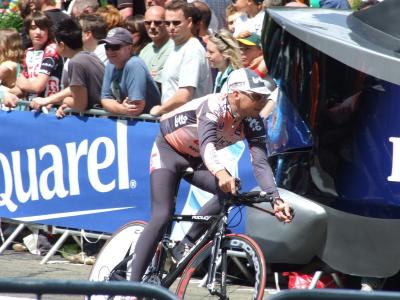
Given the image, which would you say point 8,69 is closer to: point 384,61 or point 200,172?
point 200,172

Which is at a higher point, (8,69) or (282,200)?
(282,200)

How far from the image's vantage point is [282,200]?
275 inches

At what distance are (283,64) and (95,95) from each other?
10.6ft

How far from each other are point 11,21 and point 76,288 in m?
11.2

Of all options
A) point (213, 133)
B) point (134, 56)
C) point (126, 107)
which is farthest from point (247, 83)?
point (134, 56)

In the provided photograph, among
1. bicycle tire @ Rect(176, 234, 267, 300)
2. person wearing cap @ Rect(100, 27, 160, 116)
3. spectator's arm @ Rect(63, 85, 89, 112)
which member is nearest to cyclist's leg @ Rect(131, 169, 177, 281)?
bicycle tire @ Rect(176, 234, 267, 300)

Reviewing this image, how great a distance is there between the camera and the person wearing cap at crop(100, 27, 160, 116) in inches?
388

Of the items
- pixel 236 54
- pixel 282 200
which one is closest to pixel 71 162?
pixel 236 54

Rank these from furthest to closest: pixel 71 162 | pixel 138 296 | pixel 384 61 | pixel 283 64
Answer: pixel 71 162 < pixel 283 64 < pixel 384 61 < pixel 138 296

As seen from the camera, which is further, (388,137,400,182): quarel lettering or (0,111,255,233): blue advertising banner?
(0,111,255,233): blue advertising banner

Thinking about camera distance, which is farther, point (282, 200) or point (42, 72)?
point (42, 72)

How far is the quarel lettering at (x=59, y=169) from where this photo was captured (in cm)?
1005

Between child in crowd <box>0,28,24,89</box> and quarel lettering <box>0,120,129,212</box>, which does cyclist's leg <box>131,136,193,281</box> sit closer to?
quarel lettering <box>0,120,129,212</box>

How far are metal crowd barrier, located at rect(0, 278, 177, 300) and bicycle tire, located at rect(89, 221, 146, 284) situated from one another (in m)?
3.76
